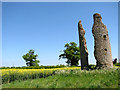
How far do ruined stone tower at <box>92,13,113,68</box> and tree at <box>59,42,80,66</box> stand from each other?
40.0 ft

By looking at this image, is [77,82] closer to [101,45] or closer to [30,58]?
[101,45]

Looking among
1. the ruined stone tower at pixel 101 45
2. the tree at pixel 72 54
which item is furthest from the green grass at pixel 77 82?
the tree at pixel 72 54

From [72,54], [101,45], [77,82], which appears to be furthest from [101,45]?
[72,54]

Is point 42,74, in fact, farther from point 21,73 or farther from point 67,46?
point 67,46

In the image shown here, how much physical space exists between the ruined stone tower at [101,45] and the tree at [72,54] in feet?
40.0

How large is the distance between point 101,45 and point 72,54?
12722 millimetres

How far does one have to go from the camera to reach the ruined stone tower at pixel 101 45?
9.21 metres

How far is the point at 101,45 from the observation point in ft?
30.7

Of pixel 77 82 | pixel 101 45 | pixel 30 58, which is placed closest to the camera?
pixel 77 82

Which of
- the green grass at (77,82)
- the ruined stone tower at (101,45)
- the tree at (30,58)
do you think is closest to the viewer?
the green grass at (77,82)

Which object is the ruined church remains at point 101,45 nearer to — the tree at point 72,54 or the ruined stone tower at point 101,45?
the ruined stone tower at point 101,45

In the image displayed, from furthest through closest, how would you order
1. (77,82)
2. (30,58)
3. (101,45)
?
(30,58) → (101,45) → (77,82)

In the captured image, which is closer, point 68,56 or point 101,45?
point 101,45

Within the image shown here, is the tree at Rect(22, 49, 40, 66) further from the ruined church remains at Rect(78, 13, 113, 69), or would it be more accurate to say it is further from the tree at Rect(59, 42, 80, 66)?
the ruined church remains at Rect(78, 13, 113, 69)
